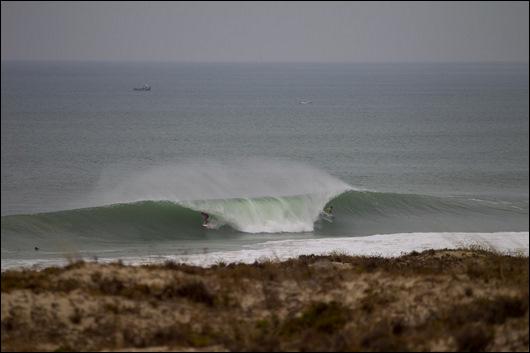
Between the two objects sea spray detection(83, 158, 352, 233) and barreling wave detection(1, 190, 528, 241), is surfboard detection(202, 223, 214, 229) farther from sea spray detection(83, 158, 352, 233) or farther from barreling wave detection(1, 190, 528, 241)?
sea spray detection(83, 158, 352, 233)

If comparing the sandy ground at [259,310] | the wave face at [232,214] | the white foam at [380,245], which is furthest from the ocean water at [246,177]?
the sandy ground at [259,310]

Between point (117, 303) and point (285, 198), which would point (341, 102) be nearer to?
point (285, 198)

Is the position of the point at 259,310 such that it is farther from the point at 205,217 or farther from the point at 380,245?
the point at 205,217

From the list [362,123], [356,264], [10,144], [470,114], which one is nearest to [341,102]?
[470,114]

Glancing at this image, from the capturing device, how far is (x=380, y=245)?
30.8m

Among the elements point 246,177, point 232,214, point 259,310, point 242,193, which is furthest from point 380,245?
point 246,177

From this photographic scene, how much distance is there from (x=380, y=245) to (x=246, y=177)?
75.2 feet

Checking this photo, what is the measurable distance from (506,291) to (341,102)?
13720cm

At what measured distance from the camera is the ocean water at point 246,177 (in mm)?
33281

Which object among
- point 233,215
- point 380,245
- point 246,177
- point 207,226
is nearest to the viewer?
point 380,245

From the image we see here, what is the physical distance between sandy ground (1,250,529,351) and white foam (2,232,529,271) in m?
12.2

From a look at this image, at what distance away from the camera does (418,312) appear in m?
12.4

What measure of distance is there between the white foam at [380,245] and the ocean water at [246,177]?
0.77 ft

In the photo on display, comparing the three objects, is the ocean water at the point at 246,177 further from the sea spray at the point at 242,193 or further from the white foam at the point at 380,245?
the white foam at the point at 380,245
